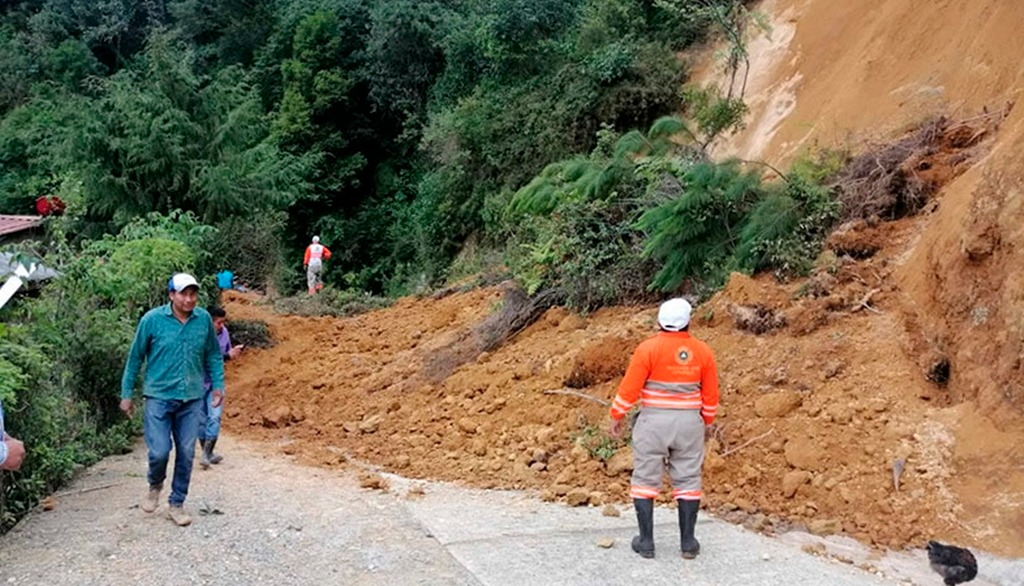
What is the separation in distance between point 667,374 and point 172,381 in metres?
3.17

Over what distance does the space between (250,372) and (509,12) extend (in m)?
12.1

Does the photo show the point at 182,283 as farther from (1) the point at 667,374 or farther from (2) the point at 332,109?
(2) the point at 332,109

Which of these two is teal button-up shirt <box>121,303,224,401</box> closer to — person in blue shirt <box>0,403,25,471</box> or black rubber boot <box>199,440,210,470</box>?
person in blue shirt <box>0,403,25,471</box>

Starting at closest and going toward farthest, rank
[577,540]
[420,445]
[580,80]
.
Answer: [577,540] → [420,445] → [580,80]

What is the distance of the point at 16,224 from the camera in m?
14.4

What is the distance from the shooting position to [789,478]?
6.57 m

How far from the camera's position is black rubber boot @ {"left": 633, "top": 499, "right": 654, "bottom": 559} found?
5.61 metres

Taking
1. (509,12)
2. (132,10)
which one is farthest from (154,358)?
(132,10)

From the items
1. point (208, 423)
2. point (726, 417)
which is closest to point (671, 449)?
point (726, 417)

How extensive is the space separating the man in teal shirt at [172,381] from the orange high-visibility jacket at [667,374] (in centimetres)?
282

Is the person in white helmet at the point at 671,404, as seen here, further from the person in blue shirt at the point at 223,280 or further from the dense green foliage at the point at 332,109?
the person in blue shirt at the point at 223,280

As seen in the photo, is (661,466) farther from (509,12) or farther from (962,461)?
(509,12)

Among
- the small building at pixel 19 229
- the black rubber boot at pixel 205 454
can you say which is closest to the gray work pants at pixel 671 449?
the black rubber boot at pixel 205 454

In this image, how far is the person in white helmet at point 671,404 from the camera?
18.0ft
